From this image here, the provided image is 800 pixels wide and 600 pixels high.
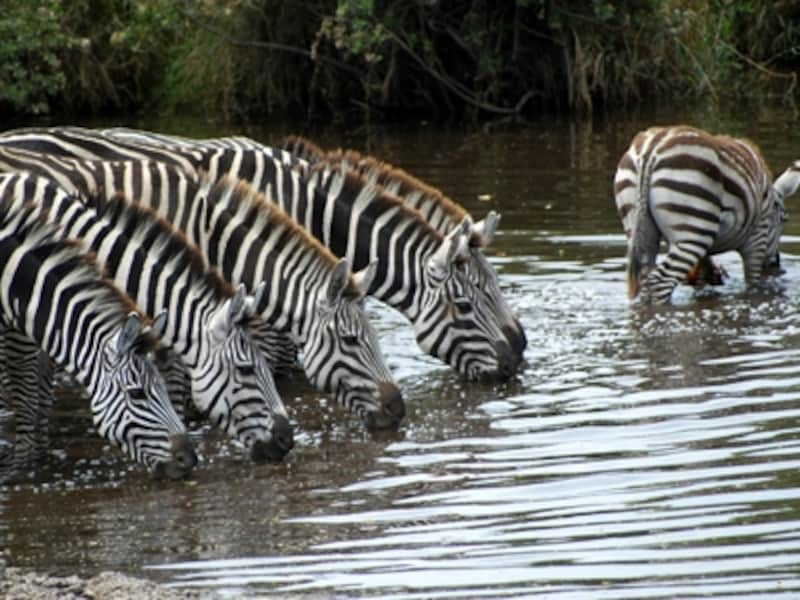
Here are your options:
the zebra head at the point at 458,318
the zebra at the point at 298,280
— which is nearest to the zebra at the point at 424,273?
the zebra head at the point at 458,318

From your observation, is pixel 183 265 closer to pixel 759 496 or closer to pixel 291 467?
pixel 291 467

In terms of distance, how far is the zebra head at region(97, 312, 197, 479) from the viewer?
356 inches

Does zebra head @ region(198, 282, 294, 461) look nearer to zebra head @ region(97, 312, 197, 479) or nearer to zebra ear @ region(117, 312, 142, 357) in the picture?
zebra head @ region(97, 312, 197, 479)

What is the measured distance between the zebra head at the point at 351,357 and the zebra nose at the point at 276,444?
2.78 ft

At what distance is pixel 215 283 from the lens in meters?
9.84

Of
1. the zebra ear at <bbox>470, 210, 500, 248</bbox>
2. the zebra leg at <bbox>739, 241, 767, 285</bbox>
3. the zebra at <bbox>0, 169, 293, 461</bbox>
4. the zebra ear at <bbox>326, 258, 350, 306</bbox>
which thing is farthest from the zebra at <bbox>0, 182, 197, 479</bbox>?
the zebra leg at <bbox>739, 241, 767, 285</bbox>

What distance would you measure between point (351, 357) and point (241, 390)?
3.30ft

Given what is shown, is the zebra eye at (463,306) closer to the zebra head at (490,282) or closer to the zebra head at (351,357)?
the zebra head at (490,282)

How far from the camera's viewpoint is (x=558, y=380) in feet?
37.1

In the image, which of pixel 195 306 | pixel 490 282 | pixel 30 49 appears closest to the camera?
pixel 195 306

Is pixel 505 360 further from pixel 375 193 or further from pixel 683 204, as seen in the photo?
pixel 683 204

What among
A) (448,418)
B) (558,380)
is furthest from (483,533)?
(558,380)

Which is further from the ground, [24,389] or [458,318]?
[458,318]

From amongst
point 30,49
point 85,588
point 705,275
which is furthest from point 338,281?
point 30,49
